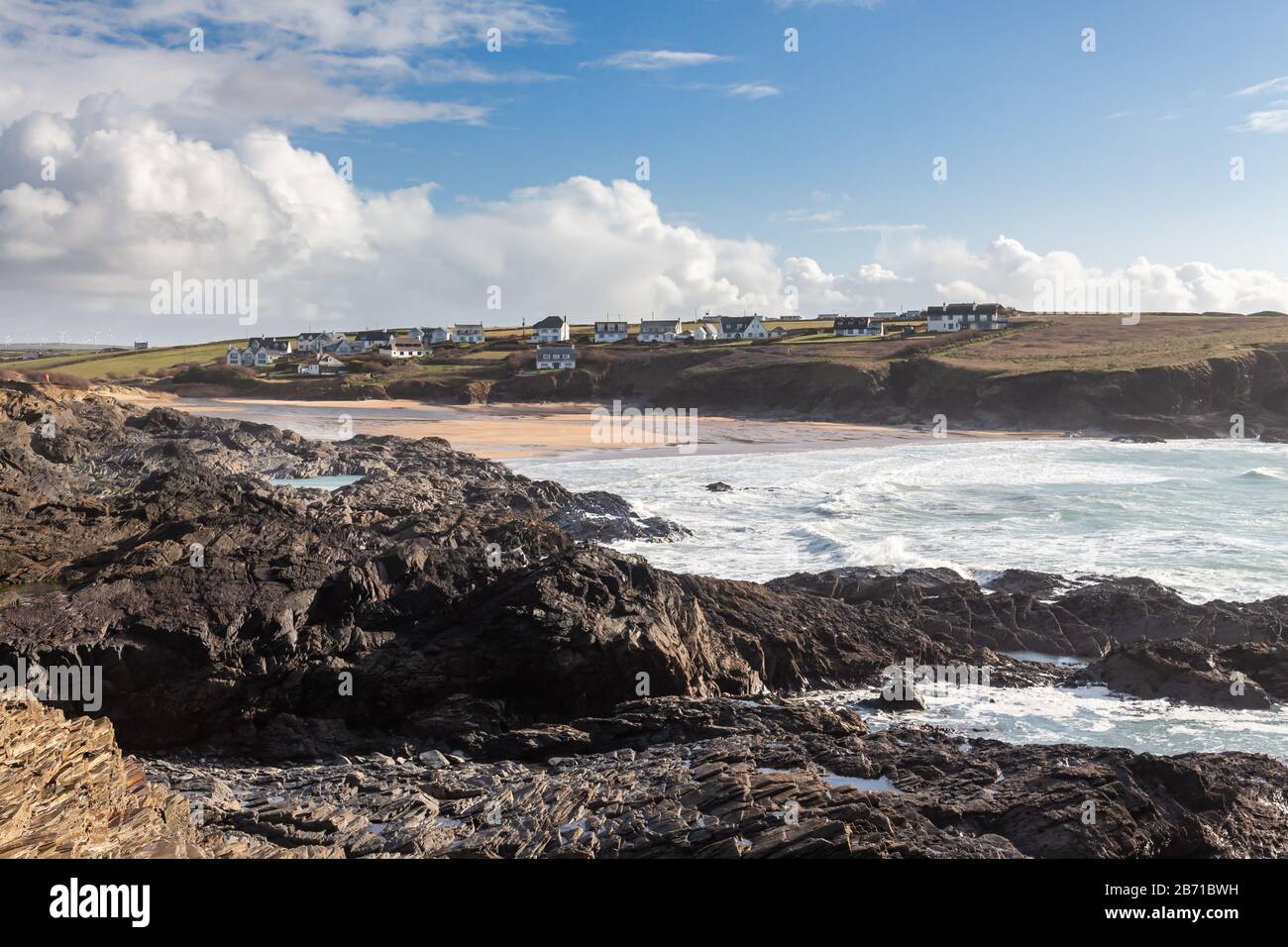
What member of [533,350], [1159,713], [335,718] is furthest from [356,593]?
[533,350]

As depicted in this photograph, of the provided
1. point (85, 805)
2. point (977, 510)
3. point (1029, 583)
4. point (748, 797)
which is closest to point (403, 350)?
point (977, 510)

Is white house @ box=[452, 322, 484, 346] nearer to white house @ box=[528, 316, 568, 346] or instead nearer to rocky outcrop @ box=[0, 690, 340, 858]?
white house @ box=[528, 316, 568, 346]

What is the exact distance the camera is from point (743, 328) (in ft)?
373

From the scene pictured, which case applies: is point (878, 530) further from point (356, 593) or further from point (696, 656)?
point (356, 593)

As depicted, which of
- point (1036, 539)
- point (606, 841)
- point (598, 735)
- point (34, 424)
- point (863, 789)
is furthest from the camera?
point (34, 424)

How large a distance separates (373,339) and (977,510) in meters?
110

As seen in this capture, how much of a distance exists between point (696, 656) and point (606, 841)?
580 cm

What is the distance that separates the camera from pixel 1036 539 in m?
26.3

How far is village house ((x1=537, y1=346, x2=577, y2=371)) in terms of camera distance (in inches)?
3531

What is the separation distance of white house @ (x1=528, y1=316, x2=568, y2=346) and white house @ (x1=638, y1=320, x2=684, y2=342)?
10.7 metres

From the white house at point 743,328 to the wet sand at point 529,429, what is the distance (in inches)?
1566

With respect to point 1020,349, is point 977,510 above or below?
below

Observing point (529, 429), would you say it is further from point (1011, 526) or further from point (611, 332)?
point (611, 332)

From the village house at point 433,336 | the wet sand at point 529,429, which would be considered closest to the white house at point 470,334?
the village house at point 433,336
